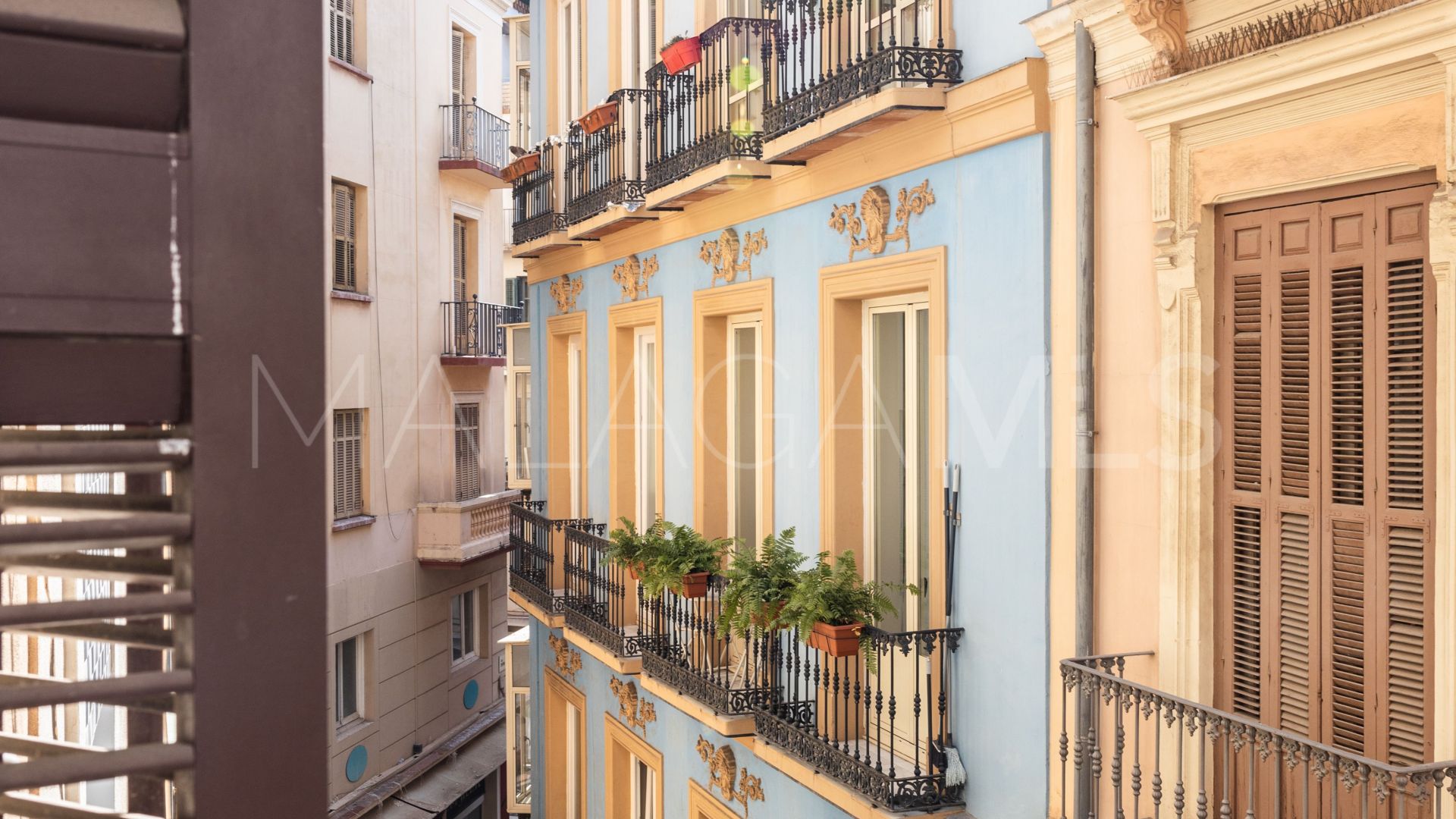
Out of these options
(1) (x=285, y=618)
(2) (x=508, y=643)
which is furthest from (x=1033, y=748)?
A: (2) (x=508, y=643)

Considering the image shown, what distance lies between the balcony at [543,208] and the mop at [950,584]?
662cm

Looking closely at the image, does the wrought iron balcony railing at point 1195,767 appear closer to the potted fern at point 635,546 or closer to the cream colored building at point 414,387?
the potted fern at point 635,546

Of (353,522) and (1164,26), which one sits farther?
(353,522)

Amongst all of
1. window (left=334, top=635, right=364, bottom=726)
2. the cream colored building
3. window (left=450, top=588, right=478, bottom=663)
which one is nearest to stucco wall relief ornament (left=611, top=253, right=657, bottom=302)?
the cream colored building

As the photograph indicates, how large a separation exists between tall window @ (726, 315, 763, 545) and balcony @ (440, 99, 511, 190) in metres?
9.80

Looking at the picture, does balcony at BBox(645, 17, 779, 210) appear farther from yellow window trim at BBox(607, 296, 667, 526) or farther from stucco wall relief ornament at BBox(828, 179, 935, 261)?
yellow window trim at BBox(607, 296, 667, 526)

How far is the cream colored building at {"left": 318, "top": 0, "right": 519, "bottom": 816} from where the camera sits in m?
16.3

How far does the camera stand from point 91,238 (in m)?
1.00

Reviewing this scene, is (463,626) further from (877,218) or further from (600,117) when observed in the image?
(877,218)

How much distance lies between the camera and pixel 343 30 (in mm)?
16562

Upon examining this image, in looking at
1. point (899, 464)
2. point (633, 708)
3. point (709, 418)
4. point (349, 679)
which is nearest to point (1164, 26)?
point (899, 464)

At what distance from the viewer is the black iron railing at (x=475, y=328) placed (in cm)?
1886

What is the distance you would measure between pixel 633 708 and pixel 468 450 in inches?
354

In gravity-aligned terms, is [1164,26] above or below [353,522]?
above
